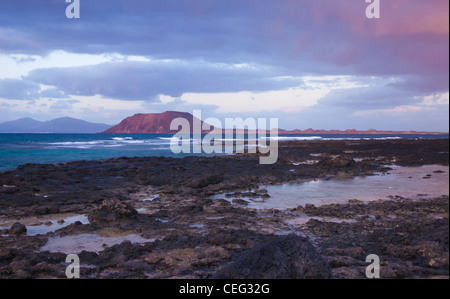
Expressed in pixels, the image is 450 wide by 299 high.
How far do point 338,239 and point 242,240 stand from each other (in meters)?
2.02

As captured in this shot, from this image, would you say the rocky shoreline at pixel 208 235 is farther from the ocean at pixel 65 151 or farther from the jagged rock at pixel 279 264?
the ocean at pixel 65 151

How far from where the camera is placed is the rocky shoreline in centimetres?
526

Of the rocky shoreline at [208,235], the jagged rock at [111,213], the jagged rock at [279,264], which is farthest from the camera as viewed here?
the jagged rock at [111,213]

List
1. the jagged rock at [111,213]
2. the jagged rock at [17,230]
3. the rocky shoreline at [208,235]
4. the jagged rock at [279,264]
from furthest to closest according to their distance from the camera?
the jagged rock at [111,213], the jagged rock at [17,230], the rocky shoreline at [208,235], the jagged rock at [279,264]

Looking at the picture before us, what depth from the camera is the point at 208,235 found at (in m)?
7.42

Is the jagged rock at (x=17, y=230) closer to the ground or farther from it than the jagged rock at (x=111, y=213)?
closer to the ground

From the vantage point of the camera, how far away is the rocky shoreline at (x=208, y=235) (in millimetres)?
5262

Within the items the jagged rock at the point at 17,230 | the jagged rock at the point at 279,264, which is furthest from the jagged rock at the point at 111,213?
the jagged rock at the point at 279,264

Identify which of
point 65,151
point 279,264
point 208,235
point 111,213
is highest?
point 65,151

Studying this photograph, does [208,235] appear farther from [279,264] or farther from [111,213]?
[279,264]

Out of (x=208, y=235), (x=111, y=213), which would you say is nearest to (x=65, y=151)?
(x=111, y=213)

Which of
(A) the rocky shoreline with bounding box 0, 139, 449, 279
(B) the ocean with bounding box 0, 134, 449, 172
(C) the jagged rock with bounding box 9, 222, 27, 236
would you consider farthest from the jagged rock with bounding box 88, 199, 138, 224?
(B) the ocean with bounding box 0, 134, 449, 172
